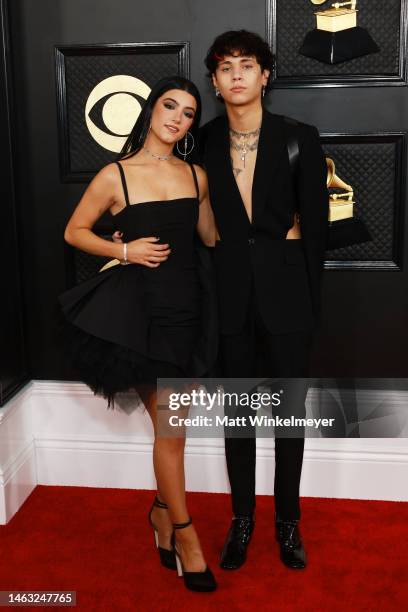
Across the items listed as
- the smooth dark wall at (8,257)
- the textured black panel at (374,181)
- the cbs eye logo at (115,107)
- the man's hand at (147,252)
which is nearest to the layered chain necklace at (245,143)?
the man's hand at (147,252)

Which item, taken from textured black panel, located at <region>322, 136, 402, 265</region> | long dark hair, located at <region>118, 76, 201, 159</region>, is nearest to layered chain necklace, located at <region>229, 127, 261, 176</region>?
long dark hair, located at <region>118, 76, 201, 159</region>

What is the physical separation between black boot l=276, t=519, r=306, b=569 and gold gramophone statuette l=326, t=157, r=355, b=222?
1.27m

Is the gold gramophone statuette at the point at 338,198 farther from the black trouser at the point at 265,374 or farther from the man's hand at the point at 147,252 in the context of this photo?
the man's hand at the point at 147,252

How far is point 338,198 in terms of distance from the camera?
300cm

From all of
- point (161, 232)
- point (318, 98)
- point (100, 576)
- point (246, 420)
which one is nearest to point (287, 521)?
point (246, 420)

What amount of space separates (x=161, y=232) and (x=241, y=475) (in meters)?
1.07

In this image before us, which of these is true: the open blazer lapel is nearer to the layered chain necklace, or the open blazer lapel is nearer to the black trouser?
the layered chain necklace

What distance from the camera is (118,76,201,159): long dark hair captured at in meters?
2.49

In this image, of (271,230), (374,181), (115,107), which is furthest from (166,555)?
(115,107)

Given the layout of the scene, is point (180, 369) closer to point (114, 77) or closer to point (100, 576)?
point (100, 576)

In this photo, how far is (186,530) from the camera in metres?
2.60

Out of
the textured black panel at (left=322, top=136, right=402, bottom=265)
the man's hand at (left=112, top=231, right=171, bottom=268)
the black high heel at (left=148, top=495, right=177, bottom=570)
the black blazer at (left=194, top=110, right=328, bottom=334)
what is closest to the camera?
the man's hand at (left=112, top=231, right=171, bottom=268)

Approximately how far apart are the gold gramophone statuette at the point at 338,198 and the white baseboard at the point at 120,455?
1.11 meters

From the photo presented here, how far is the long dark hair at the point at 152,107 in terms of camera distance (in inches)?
98.0
